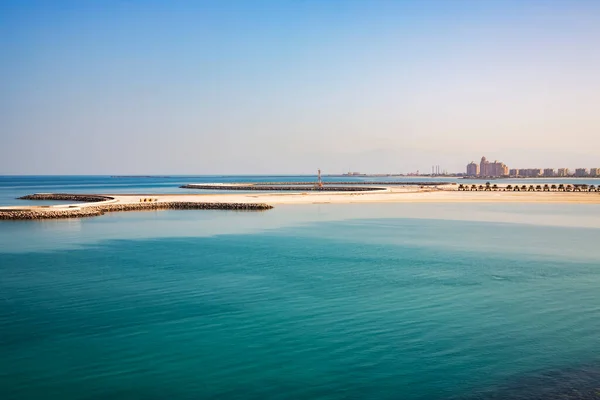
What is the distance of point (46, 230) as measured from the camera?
32.8m

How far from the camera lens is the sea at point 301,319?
9.09m

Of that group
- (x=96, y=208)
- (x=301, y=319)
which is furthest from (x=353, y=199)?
(x=301, y=319)

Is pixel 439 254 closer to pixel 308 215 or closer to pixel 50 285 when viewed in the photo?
pixel 50 285

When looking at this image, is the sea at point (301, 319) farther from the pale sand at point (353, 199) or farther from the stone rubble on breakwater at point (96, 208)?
the pale sand at point (353, 199)

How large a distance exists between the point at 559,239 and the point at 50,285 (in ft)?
79.0

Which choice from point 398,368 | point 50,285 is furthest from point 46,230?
point 398,368

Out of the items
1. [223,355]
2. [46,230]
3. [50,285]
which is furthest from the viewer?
[46,230]

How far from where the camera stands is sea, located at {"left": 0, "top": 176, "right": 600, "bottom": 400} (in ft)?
29.8

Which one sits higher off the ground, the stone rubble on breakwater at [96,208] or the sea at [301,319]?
the stone rubble on breakwater at [96,208]

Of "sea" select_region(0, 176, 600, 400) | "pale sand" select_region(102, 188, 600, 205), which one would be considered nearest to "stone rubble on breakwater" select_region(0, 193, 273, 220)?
"pale sand" select_region(102, 188, 600, 205)

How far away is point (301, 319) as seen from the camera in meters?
12.8

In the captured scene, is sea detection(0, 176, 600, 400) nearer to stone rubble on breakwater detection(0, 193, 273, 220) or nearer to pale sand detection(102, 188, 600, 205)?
stone rubble on breakwater detection(0, 193, 273, 220)

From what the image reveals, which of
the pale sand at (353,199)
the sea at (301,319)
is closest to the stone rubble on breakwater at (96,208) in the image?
the pale sand at (353,199)

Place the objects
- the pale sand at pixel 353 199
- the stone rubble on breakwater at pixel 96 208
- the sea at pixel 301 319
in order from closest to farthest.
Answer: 1. the sea at pixel 301 319
2. the stone rubble on breakwater at pixel 96 208
3. the pale sand at pixel 353 199
